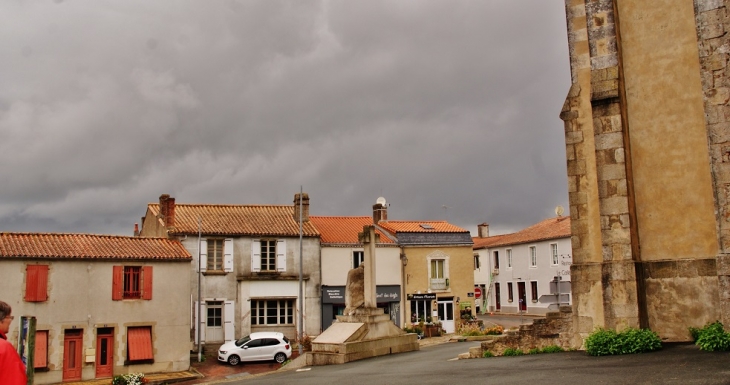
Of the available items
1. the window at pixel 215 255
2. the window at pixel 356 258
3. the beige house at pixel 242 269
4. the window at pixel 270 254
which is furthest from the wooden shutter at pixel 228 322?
the window at pixel 356 258

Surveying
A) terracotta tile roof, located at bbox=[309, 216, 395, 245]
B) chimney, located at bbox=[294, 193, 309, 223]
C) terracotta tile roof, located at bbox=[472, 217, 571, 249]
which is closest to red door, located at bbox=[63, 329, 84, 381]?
chimney, located at bbox=[294, 193, 309, 223]

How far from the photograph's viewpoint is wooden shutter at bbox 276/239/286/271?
3222cm

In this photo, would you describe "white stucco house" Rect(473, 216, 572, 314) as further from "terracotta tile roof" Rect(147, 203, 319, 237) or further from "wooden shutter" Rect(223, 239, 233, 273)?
"wooden shutter" Rect(223, 239, 233, 273)

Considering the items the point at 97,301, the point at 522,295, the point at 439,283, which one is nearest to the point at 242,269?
the point at 97,301

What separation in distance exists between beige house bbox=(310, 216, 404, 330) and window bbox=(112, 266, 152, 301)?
30.6ft

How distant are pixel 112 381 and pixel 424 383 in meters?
16.4

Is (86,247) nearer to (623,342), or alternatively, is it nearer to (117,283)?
(117,283)

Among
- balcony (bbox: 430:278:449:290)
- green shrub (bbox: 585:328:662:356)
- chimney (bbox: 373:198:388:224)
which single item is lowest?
green shrub (bbox: 585:328:662:356)

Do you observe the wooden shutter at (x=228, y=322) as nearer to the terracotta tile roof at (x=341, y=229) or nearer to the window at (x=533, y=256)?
the terracotta tile roof at (x=341, y=229)

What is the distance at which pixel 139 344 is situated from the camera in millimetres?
26000

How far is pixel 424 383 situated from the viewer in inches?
463

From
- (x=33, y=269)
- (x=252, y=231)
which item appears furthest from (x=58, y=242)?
(x=252, y=231)

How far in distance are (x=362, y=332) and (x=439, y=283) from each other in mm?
17185

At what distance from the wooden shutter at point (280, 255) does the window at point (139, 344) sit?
739cm
